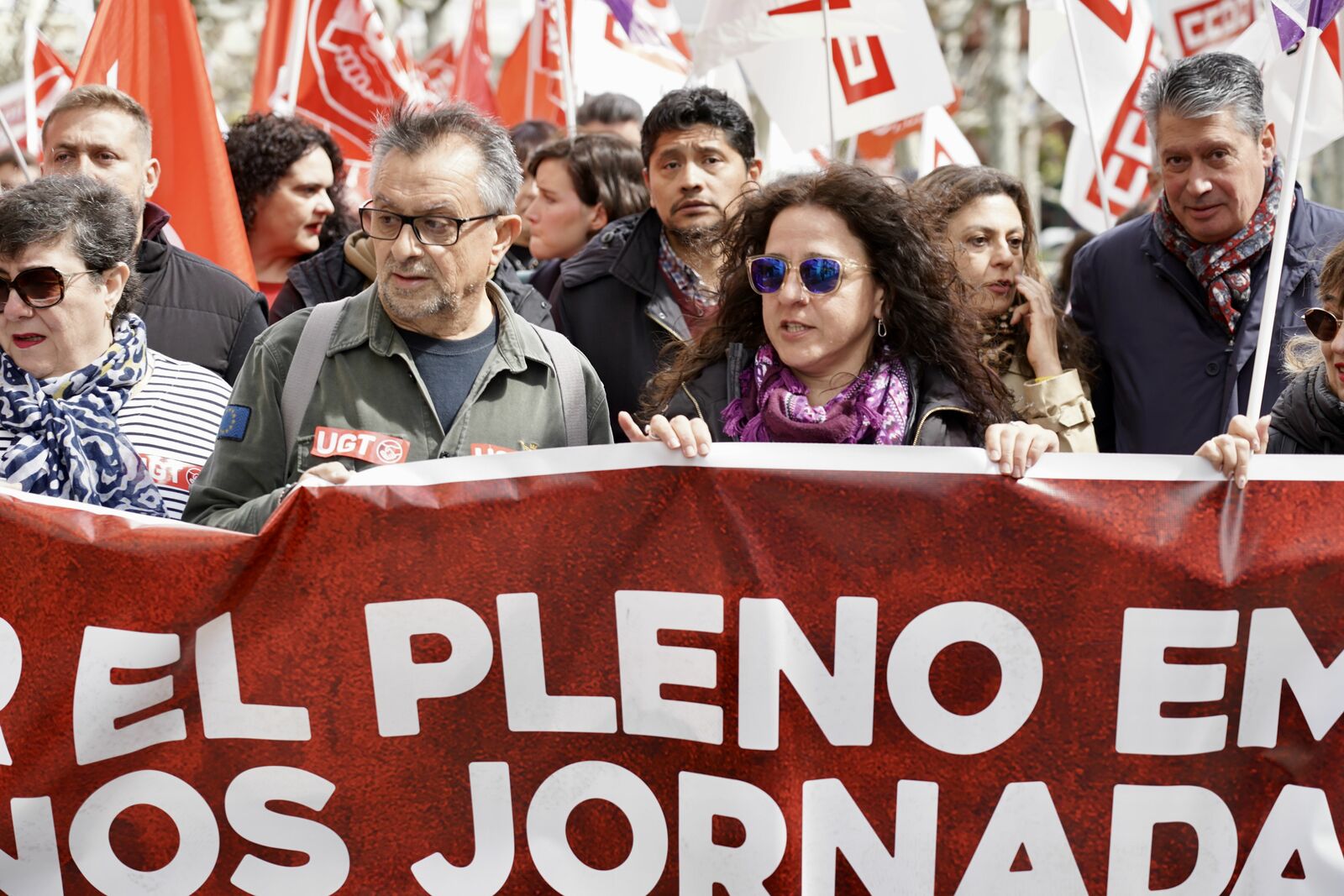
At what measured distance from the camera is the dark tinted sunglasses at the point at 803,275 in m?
3.46

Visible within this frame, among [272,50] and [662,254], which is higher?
[272,50]

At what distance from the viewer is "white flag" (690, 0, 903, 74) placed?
6.34m

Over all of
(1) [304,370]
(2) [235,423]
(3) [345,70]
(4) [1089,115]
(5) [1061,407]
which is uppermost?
(3) [345,70]

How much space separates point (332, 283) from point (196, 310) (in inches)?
20.5

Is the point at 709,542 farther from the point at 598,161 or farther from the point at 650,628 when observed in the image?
the point at 598,161

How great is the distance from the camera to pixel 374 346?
3.53m

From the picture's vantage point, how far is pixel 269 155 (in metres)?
6.15

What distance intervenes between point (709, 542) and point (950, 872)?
30.1 inches

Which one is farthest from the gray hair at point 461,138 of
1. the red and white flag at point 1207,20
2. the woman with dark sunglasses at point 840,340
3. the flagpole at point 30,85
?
the red and white flag at point 1207,20

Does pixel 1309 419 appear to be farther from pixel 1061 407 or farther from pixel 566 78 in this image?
pixel 566 78

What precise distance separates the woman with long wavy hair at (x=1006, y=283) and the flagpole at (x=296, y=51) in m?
4.33

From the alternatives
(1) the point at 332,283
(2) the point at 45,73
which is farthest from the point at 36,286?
(2) the point at 45,73

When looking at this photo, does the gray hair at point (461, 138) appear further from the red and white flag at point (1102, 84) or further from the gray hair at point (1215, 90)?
the red and white flag at point (1102, 84)

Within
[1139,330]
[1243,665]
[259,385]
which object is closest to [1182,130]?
[1139,330]
